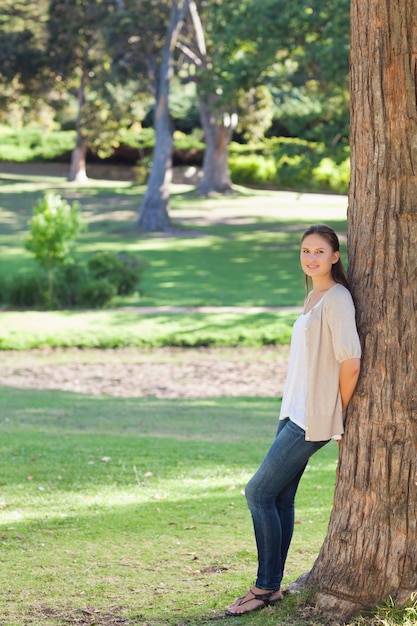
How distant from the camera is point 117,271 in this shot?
19.3m

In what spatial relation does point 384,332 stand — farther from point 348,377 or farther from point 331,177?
point 331,177

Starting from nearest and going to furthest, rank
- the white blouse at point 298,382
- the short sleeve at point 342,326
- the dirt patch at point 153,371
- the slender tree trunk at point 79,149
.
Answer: the short sleeve at point 342,326, the white blouse at point 298,382, the dirt patch at point 153,371, the slender tree trunk at point 79,149

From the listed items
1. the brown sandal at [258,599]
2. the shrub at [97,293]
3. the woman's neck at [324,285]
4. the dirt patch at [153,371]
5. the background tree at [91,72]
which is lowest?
the dirt patch at [153,371]

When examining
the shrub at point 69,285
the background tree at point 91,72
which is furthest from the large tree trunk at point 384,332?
the background tree at point 91,72

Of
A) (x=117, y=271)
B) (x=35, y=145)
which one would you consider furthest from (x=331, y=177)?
(x=117, y=271)

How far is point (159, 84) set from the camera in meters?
32.9

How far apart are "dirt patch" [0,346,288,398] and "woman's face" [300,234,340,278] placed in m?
8.19

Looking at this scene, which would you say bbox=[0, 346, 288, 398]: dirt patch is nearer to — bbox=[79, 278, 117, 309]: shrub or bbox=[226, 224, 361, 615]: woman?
bbox=[79, 278, 117, 309]: shrub

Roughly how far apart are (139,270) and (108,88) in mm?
22087

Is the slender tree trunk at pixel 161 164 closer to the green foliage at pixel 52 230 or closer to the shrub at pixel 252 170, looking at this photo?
the green foliage at pixel 52 230

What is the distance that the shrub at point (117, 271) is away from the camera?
19000 millimetres

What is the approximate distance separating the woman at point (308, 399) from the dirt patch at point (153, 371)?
8.00 m

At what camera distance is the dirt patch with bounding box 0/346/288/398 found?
12.4 m

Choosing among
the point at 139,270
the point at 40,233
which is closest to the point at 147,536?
the point at 40,233
